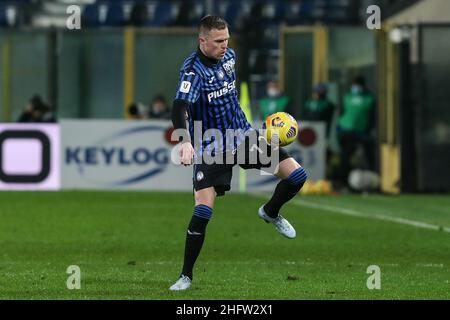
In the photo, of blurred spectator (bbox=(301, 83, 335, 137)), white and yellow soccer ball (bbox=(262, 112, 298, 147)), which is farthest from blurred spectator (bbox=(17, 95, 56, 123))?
white and yellow soccer ball (bbox=(262, 112, 298, 147))

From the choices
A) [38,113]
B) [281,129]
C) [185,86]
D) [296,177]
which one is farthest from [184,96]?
[38,113]

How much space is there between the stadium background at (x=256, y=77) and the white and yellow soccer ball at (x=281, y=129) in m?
4.25

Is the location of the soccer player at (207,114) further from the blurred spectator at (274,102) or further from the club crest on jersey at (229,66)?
the blurred spectator at (274,102)

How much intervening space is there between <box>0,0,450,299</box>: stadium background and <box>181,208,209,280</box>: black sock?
473cm

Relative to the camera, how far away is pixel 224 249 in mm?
15227

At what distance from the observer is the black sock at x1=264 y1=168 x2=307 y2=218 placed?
1188 cm

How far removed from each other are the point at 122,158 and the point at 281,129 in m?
14.1

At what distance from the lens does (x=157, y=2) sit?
38.9m

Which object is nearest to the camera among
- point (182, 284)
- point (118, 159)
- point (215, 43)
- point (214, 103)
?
point (182, 284)

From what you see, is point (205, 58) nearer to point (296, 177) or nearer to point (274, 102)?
point (296, 177)

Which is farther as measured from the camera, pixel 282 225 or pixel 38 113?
pixel 38 113
